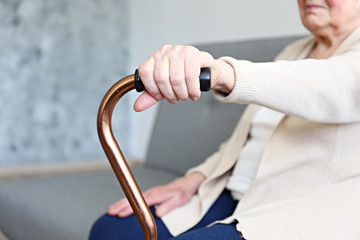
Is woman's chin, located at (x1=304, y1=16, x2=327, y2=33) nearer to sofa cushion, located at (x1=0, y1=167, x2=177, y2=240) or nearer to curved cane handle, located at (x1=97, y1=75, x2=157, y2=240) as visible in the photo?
curved cane handle, located at (x1=97, y1=75, x2=157, y2=240)

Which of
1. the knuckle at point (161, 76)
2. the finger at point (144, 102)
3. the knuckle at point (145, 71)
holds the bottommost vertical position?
the finger at point (144, 102)

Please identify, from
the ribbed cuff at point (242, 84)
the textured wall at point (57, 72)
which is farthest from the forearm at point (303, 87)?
the textured wall at point (57, 72)

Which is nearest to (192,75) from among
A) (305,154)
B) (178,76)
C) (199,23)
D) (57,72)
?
(178,76)

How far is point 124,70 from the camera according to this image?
4031 mm

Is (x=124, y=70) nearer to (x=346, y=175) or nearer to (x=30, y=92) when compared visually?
(x=30, y=92)

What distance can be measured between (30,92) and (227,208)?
275cm

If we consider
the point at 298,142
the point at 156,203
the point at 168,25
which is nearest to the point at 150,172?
the point at 156,203

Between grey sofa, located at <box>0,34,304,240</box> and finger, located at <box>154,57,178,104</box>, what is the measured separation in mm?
688

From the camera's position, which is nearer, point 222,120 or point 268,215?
point 268,215

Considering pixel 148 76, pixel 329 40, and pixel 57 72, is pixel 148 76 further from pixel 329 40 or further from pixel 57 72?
pixel 57 72

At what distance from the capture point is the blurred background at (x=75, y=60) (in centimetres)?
341

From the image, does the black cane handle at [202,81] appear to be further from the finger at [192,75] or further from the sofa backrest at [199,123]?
the sofa backrest at [199,123]

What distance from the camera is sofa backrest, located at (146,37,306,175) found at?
161 centimetres

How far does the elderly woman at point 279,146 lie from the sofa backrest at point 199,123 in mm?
353
